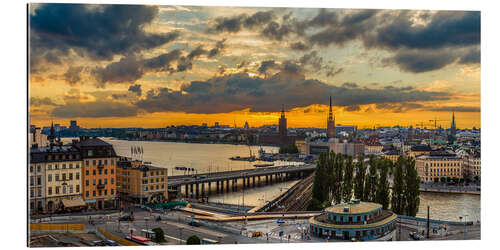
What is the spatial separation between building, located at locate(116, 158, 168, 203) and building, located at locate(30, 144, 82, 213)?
190 centimetres

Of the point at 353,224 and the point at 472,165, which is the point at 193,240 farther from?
the point at 472,165

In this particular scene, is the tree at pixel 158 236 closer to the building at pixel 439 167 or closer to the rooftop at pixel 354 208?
the rooftop at pixel 354 208

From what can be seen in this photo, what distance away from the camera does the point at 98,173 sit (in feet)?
34.5

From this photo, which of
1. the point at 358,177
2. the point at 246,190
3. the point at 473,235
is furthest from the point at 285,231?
the point at 246,190

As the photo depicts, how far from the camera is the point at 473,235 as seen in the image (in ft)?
28.3

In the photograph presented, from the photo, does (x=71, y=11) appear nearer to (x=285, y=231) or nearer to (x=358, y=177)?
(x=285, y=231)

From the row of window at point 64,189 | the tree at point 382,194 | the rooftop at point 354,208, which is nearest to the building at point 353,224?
the rooftop at point 354,208

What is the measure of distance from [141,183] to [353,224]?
5.56m

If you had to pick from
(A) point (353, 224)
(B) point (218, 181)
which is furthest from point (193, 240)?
(B) point (218, 181)

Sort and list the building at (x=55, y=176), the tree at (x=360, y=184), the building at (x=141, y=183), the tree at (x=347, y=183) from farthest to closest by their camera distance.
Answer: the tree at (x=347, y=183), the building at (x=141, y=183), the tree at (x=360, y=184), the building at (x=55, y=176)

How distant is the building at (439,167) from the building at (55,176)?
14.2 meters

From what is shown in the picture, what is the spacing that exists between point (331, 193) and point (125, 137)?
28.3ft

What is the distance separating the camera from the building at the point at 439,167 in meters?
19.8

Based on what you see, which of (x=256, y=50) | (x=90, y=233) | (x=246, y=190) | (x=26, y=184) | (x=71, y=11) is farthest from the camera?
(x=246, y=190)
